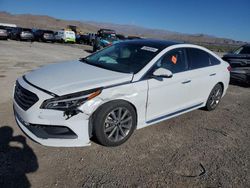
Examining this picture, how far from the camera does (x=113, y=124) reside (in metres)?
3.63

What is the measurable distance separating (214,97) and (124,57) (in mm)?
2568

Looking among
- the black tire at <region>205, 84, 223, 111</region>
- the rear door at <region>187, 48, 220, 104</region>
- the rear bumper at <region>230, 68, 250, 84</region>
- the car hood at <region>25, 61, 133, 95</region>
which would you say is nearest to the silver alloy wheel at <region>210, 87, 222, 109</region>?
the black tire at <region>205, 84, 223, 111</region>

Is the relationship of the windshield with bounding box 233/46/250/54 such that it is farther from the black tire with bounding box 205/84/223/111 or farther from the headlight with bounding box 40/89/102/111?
the headlight with bounding box 40/89/102/111

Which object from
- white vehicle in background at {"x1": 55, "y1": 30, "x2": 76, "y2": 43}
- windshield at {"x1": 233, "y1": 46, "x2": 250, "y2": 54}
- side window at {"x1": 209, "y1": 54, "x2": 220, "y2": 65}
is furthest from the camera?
white vehicle in background at {"x1": 55, "y1": 30, "x2": 76, "y2": 43}

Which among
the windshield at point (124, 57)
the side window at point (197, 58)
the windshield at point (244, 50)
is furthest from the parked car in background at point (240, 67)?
the windshield at point (124, 57)

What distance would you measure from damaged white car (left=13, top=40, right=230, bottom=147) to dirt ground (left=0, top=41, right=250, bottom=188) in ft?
0.84

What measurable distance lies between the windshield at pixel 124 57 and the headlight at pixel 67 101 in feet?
3.18

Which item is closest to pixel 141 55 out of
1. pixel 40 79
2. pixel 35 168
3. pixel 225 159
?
pixel 40 79

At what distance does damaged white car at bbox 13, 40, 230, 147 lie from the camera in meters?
3.23

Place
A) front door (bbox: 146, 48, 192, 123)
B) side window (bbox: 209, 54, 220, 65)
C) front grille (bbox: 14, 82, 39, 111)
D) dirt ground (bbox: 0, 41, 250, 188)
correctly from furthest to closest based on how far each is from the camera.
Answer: side window (bbox: 209, 54, 220, 65)
front door (bbox: 146, 48, 192, 123)
front grille (bbox: 14, 82, 39, 111)
dirt ground (bbox: 0, 41, 250, 188)

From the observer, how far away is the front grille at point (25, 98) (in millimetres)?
3286

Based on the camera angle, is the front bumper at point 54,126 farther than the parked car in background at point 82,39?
No

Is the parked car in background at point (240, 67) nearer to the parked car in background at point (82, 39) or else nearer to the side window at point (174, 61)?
the side window at point (174, 61)

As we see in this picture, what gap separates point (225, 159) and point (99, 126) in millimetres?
1988
